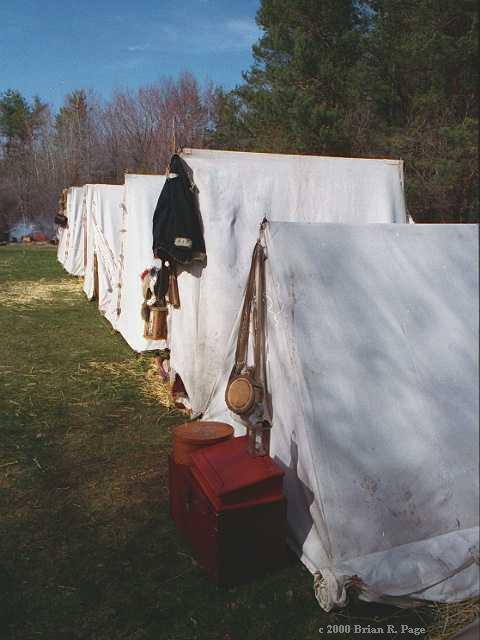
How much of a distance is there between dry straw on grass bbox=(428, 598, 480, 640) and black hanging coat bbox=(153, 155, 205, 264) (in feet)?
9.79

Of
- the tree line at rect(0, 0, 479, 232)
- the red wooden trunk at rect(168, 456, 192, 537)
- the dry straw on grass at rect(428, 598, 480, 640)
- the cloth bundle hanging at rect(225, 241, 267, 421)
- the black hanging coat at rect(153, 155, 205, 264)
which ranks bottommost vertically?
the dry straw on grass at rect(428, 598, 480, 640)

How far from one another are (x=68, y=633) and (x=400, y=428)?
5.86ft

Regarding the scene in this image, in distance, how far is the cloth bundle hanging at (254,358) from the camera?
309 cm

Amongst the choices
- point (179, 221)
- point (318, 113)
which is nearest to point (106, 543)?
point (179, 221)

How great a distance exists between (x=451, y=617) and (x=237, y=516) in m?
1.04

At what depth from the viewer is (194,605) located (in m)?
2.61

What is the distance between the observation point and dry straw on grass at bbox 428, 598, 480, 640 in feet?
7.79

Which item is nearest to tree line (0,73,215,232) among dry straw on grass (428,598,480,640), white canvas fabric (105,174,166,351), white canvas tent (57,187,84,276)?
white canvas tent (57,187,84,276)

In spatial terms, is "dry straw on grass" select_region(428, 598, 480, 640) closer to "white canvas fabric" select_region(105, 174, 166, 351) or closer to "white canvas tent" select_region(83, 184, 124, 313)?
"white canvas fabric" select_region(105, 174, 166, 351)

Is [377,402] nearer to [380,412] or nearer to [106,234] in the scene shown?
[380,412]

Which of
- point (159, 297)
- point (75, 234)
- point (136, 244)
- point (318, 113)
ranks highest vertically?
point (318, 113)

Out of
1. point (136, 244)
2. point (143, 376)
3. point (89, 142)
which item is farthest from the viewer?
point (89, 142)

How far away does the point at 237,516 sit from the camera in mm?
2654

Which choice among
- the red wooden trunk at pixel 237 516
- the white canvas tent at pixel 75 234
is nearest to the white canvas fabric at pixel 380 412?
the red wooden trunk at pixel 237 516
